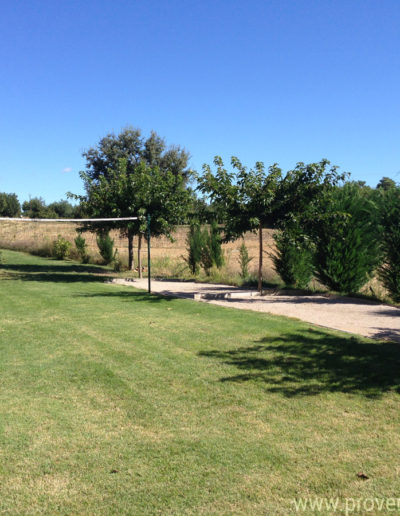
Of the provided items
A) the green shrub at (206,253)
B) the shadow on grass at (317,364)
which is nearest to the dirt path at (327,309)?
the shadow on grass at (317,364)

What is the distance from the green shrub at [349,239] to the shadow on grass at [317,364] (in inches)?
252

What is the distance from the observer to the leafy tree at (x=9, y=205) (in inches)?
3061

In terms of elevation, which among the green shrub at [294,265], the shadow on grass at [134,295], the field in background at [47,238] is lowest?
the shadow on grass at [134,295]

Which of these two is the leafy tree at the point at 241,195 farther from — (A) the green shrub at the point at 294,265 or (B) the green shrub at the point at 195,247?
(B) the green shrub at the point at 195,247

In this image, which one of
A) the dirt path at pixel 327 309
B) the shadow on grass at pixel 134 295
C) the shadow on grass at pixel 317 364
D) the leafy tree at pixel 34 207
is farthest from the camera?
the leafy tree at pixel 34 207

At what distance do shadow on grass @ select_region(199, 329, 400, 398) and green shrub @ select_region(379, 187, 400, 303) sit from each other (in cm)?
586

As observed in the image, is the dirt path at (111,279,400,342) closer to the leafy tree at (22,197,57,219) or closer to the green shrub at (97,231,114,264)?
the green shrub at (97,231,114,264)

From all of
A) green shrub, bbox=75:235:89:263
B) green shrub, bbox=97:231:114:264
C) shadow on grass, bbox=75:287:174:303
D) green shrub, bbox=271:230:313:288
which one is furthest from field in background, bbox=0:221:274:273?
shadow on grass, bbox=75:287:174:303

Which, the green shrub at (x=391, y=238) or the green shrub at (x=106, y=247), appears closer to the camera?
the green shrub at (x=391, y=238)

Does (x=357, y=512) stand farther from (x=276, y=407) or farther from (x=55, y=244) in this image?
(x=55, y=244)

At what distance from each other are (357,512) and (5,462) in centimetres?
265

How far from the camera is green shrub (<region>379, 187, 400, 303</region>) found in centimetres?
1282

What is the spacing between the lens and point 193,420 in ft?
14.7

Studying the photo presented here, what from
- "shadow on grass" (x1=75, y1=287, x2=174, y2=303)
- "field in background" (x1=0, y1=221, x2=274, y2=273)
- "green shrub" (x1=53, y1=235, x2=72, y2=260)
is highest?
"field in background" (x1=0, y1=221, x2=274, y2=273)
